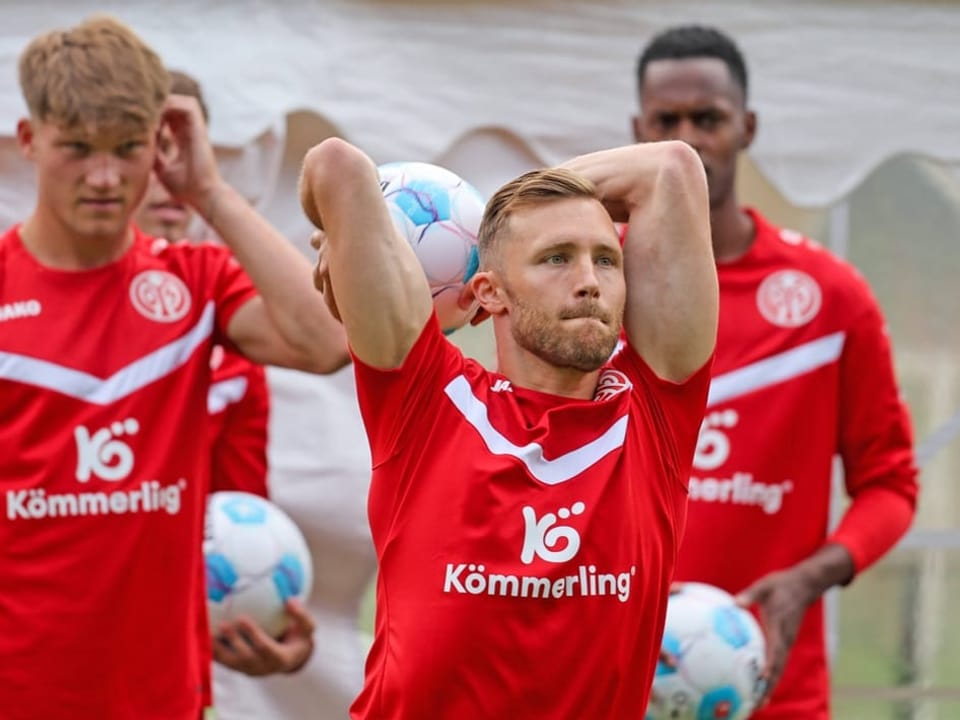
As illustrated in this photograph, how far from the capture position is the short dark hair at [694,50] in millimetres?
4863

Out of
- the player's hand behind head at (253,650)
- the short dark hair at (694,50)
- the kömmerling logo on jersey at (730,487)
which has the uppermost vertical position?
the short dark hair at (694,50)

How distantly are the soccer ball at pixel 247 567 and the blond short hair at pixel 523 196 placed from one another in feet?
4.91

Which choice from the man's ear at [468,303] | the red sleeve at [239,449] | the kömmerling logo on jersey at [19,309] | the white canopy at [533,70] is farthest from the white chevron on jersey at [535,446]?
the white canopy at [533,70]

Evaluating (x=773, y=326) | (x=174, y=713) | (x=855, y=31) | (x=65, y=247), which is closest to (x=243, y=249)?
(x=65, y=247)

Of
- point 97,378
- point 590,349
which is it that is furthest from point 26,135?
point 590,349

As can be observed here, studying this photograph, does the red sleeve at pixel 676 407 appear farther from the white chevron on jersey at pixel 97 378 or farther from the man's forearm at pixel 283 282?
the white chevron on jersey at pixel 97 378

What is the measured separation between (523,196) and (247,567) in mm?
1630

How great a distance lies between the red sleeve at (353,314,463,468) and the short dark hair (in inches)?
82.6

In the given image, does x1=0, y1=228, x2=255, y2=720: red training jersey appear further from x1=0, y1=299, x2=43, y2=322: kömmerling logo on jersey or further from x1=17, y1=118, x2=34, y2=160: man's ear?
x1=17, y1=118, x2=34, y2=160: man's ear

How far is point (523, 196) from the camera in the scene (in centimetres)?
307

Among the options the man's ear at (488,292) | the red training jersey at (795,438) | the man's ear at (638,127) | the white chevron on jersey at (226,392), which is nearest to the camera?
the man's ear at (488,292)

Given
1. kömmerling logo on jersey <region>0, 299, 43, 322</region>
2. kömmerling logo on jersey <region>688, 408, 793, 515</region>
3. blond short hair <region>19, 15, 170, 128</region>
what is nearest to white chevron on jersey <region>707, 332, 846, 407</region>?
kömmerling logo on jersey <region>688, 408, 793, 515</region>

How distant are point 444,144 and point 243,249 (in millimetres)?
1336

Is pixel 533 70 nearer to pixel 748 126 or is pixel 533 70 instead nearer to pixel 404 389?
pixel 748 126
